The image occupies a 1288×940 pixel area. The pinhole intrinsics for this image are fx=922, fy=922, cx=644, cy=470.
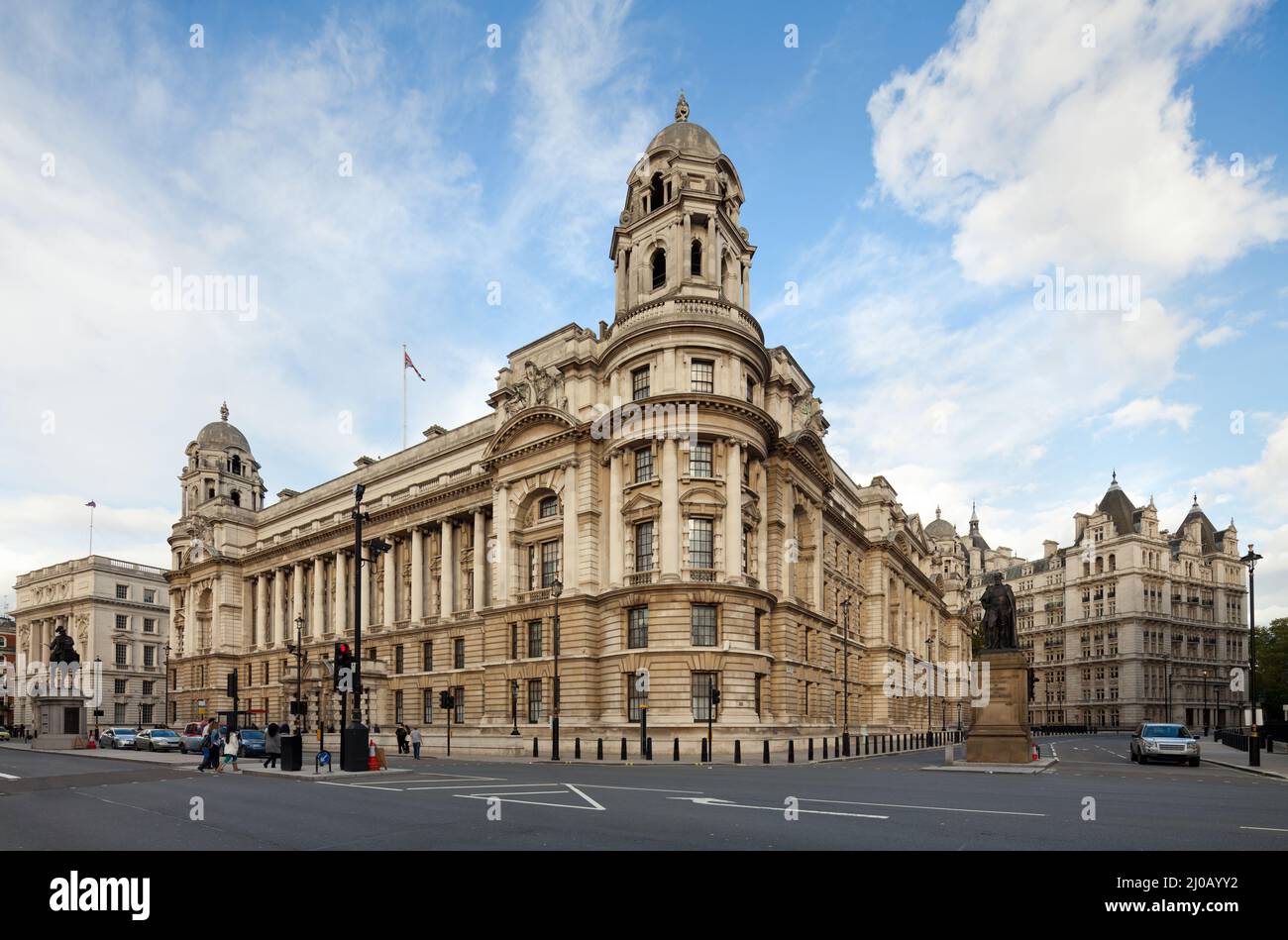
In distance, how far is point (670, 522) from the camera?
45000 millimetres

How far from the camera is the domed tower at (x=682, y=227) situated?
50.8 metres

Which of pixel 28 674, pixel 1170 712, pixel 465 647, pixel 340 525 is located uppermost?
pixel 340 525

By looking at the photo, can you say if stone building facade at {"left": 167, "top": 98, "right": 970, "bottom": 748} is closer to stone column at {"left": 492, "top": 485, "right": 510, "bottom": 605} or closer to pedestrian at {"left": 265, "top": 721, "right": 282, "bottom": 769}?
stone column at {"left": 492, "top": 485, "right": 510, "bottom": 605}

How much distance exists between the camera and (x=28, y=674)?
106 metres

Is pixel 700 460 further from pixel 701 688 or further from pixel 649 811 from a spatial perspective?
pixel 649 811

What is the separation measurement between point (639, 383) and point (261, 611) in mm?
49230

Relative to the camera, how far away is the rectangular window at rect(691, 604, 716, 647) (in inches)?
1766

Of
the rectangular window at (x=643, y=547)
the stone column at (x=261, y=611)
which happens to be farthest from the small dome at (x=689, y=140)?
the stone column at (x=261, y=611)

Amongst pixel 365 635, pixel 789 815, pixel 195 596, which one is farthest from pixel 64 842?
pixel 195 596

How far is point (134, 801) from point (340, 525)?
5214 centimetres

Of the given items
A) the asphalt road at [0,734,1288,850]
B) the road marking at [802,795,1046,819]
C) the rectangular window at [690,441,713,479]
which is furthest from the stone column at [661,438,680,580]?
the road marking at [802,795,1046,819]

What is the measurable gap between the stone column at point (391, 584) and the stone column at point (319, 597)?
890 centimetres
